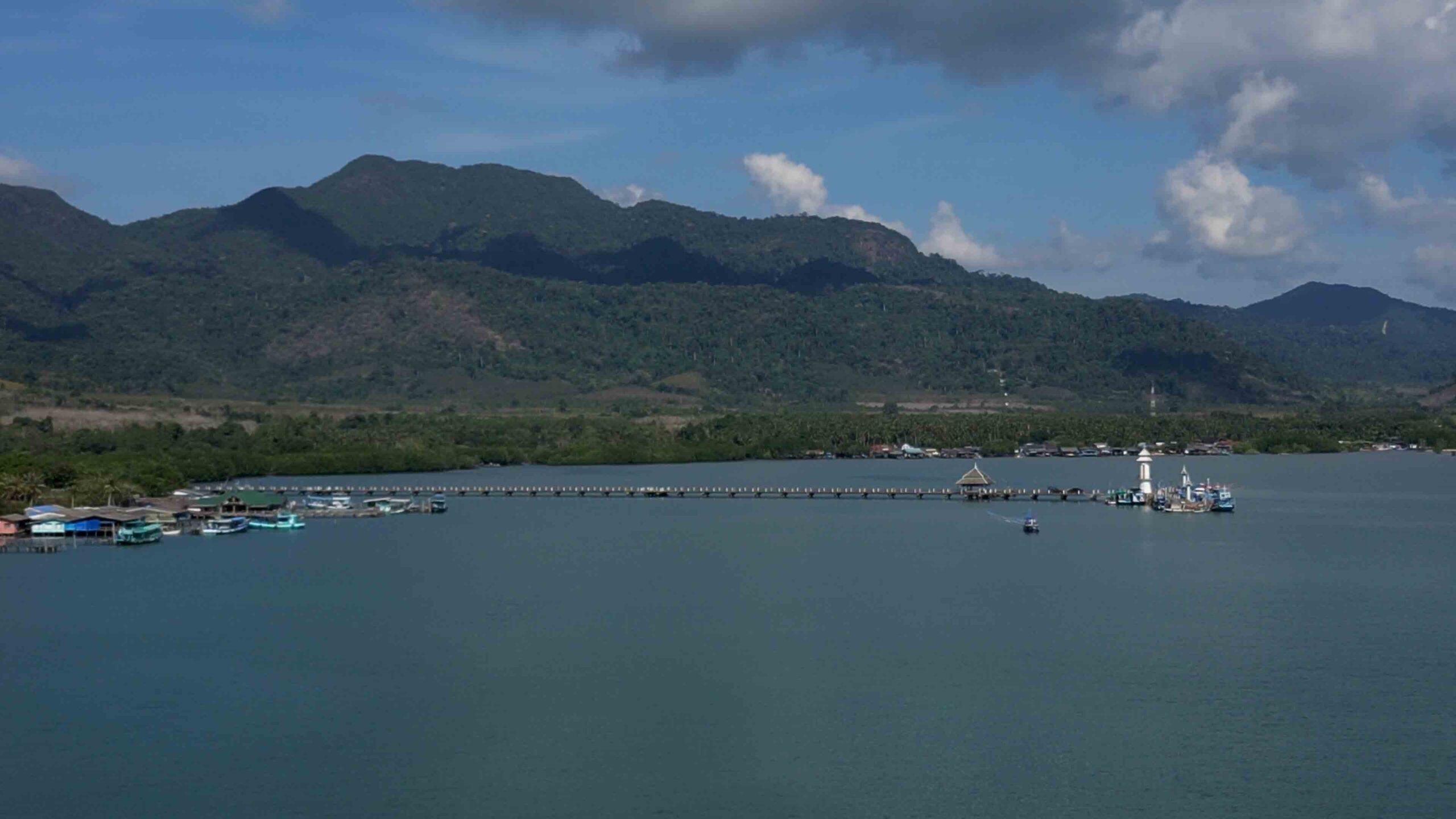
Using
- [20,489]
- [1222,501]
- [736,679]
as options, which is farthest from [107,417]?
[736,679]

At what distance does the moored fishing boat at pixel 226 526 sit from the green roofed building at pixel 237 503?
11.2ft

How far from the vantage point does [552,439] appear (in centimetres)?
14962

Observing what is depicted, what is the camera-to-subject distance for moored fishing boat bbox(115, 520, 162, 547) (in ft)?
242

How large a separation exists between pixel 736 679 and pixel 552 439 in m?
110

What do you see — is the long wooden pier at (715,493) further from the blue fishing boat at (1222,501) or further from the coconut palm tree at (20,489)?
the coconut palm tree at (20,489)

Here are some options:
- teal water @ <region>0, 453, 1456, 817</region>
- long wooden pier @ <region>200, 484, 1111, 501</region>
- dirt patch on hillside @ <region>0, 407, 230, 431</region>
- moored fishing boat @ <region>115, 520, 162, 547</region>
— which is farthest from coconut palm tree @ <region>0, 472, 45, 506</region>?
dirt patch on hillside @ <region>0, 407, 230, 431</region>

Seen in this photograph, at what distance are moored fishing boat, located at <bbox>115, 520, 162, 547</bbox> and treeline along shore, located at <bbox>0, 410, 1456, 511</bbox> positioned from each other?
8142mm

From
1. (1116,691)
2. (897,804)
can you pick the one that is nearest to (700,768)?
(897,804)

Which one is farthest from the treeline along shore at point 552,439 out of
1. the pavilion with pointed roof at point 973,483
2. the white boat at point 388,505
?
the pavilion with pointed roof at point 973,483

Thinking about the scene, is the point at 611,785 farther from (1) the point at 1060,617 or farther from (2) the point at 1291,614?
(2) the point at 1291,614

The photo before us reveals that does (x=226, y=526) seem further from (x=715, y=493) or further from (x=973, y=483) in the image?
(x=973, y=483)

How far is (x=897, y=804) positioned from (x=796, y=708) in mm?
6965

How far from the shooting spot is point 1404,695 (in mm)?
38812

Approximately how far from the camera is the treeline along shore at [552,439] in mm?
107375
